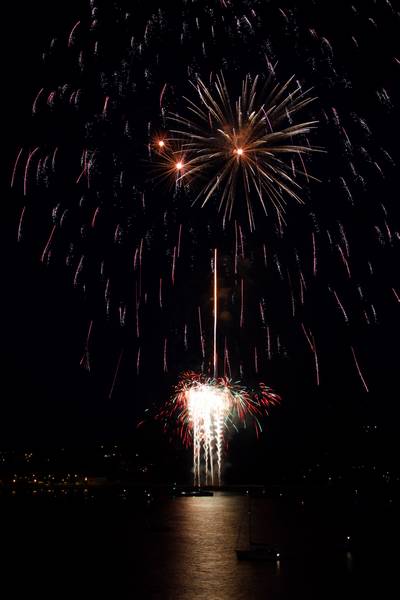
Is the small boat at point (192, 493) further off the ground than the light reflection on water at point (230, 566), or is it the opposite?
the small boat at point (192, 493)

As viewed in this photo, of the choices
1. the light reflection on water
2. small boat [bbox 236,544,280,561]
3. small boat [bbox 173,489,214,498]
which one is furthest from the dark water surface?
small boat [bbox 173,489,214,498]

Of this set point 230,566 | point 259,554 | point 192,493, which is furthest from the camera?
point 192,493

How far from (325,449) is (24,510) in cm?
6724

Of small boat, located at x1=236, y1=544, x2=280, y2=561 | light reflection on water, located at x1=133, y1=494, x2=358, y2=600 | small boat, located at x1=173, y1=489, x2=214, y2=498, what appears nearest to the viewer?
light reflection on water, located at x1=133, y1=494, x2=358, y2=600

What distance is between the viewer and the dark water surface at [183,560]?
1271 cm

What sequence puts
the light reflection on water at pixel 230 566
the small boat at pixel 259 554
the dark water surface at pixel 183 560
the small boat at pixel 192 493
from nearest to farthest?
the light reflection on water at pixel 230 566 < the dark water surface at pixel 183 560 < the small boat at pixel 259 554 < the small boat at pixel 192 493

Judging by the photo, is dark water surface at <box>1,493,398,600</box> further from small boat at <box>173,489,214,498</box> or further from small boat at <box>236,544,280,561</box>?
small boat at <box>173,489,214,498</box>

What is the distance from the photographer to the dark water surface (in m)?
12.7

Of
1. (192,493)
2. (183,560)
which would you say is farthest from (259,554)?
(192,493)

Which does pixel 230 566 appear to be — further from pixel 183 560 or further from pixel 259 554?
pixel 183 560

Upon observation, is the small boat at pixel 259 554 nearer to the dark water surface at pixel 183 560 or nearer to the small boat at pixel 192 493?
the dark water surface at pixel 183 560

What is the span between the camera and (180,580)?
1359 centimetres

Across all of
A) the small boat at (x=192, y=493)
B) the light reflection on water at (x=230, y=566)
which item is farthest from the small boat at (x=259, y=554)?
the small boat at (x=192, y=493)

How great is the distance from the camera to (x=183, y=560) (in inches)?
643
